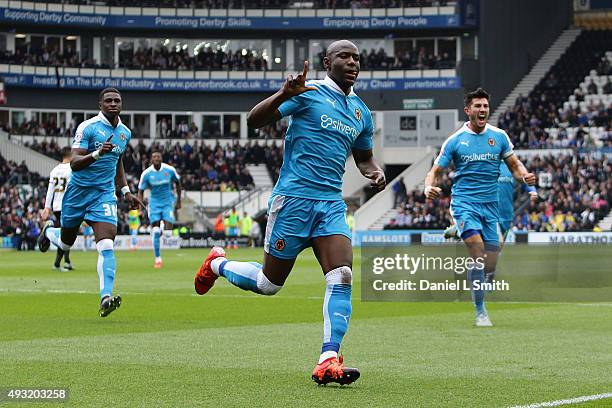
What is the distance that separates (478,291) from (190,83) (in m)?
59.3

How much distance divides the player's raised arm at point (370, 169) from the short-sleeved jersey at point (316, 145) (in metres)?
0.43

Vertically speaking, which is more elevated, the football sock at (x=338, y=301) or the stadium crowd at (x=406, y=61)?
the stadium crowd at (x=406, y=61)

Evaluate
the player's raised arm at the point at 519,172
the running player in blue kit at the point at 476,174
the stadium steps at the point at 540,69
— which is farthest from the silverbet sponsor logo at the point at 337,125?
the stadium steps at the point at 540,69

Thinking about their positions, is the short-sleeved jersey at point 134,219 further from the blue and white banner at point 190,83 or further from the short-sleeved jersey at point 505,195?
the short-sleeved jersey at point 505,195

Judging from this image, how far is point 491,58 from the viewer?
7175cm

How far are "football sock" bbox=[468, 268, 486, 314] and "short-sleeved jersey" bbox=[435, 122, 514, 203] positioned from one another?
34.7 inches

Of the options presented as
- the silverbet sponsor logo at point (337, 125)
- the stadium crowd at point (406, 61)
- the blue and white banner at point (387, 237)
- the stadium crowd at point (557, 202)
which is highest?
the stadium crowd at point (406, 61)

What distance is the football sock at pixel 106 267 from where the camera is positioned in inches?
597

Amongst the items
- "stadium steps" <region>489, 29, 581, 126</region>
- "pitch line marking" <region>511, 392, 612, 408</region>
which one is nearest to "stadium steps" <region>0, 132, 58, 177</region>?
"stadium steps" <region>489, 29, 581, 126</region>

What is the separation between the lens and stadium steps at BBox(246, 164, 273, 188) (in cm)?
6589

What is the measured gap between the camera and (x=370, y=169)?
10.4 meters

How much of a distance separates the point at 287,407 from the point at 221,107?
66.7m

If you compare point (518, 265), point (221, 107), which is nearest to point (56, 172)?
point (518, 265)

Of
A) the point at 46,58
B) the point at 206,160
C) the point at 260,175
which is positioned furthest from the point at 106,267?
the point at 46,58
